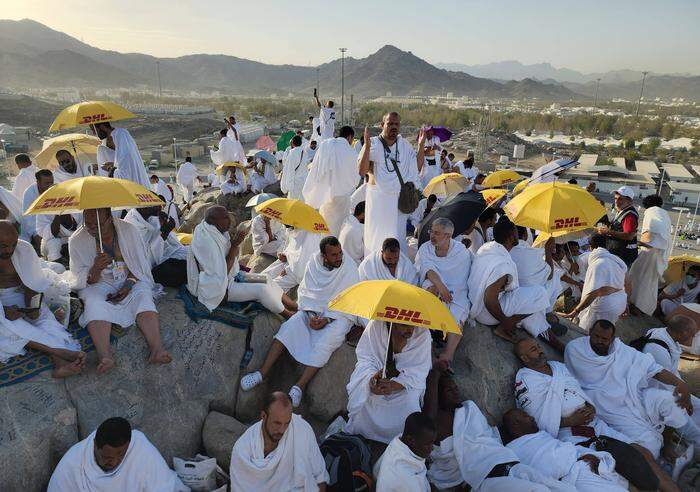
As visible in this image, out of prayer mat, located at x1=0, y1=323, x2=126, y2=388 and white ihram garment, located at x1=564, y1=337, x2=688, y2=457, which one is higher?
prayer mat, located at x1=0, y1=323, x2=126, y2=388

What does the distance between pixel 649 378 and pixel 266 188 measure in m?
10.8

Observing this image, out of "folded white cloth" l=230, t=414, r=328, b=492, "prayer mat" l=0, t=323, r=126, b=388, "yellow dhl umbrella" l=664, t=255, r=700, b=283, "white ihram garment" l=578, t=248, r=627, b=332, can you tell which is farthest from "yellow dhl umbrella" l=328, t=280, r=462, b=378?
"yellow dhl umbrella" l=664, t=255, r=700, b=283

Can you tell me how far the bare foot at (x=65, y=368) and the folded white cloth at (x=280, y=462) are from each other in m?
1.76

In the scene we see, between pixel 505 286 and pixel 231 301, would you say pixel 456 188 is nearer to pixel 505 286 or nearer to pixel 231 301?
pixel 505 286

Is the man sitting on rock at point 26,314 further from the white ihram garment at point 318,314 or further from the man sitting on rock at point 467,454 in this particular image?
the man sitting on rock at point 467,454

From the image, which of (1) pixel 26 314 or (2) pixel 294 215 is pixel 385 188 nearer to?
(2) pixel 294 215

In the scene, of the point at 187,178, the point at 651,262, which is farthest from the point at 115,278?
the point at 187,178

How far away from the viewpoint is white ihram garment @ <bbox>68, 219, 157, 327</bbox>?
4773 mm

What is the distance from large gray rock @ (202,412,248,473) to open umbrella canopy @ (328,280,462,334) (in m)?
1.76

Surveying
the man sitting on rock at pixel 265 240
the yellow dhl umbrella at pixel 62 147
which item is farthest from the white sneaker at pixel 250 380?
the yellow dhl umbrella at pixel 62 147

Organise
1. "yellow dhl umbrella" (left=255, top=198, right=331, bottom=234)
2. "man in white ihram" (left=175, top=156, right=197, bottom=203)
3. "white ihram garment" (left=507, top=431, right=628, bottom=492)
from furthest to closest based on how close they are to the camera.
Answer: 1. "man in white ihram" (left=175, top=156, right=197, bottom=203)
2. "yellow dhl umbrella" (left=255, top=198, right=331, bottom=234)
3. "white ihram garment" (left=507, top=431, right=628, bottom=492)

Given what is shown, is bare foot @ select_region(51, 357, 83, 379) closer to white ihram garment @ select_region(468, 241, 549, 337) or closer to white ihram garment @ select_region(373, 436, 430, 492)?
white ihram garment @ select_region(373, 436, 430, 492)

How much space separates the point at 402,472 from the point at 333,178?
15.7ft

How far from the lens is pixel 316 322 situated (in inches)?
207
